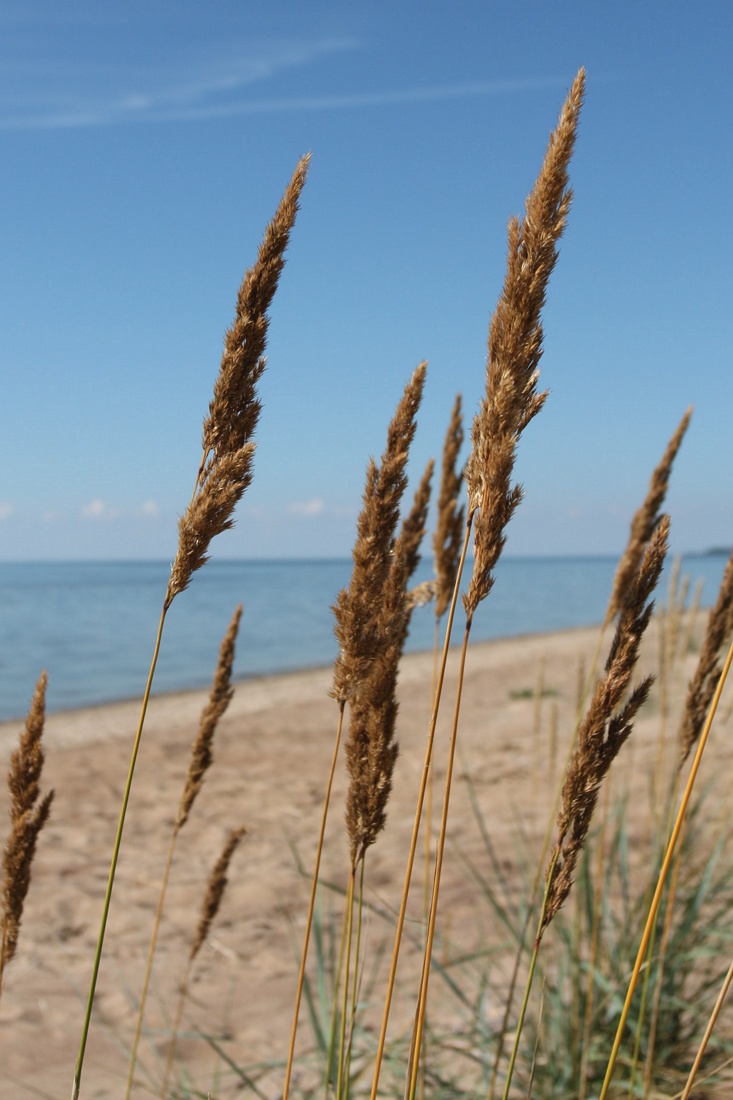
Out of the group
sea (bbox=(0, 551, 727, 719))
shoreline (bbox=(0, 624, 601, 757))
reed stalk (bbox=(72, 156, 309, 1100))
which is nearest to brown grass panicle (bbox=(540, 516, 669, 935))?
reed stalk (bbox=(72, 156, 309, 1100))

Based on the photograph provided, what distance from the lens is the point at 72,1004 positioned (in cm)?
422

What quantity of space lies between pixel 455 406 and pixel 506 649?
71.6 ft

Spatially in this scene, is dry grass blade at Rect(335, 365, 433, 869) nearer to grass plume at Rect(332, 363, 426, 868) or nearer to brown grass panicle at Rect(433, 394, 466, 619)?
grass plume at Rect(332, 363, 426, 868)

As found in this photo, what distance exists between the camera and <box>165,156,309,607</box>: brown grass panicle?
141 centimetres

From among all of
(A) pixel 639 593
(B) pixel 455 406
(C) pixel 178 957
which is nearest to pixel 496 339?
(A) pixel 639 593

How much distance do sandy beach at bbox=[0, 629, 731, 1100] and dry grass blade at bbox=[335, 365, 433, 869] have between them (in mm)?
1144

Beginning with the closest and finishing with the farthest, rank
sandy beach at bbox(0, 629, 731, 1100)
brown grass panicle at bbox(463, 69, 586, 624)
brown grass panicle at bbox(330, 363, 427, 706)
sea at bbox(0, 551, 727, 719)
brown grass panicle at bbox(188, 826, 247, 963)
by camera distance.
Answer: brown grass panicle at bbox(463, 69, 586, 624) → brown grass panicle at bbox(330, 363, 427, 706) → brown grass panicle at bbox(188, 826, 247, 963) → sandy beach at bbox(0, 629, 731, 1100) → sea at bbox(0, 551, 727, 719)

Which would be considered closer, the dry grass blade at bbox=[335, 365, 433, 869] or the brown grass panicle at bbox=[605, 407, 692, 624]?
the dry grass blade at bbox=[335, 365, 433, 869]

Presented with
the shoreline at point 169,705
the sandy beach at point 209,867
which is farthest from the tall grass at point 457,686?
the shoreline at point 169,705

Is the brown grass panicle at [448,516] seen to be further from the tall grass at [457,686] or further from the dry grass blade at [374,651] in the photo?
the dry grass blade at [374,651]

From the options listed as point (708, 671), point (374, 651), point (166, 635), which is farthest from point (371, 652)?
point (166, 635)

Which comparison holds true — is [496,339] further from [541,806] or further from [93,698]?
[93,698]

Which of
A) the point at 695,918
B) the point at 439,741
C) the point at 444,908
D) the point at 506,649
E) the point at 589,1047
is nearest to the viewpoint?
the point at 589,1047

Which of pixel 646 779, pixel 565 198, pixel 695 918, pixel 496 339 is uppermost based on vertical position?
pixel 565 198
